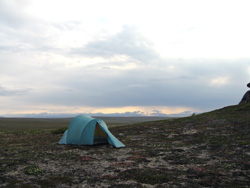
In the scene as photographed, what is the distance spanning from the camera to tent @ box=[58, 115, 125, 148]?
94.6 feet

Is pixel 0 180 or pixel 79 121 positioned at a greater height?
pixel 79 121

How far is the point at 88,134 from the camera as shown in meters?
29.3

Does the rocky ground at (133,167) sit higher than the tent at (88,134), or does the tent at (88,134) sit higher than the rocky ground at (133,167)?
the tent at (88,134)

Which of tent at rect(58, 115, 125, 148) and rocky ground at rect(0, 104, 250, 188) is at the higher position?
tent at rect(58, 115, 125, 148)

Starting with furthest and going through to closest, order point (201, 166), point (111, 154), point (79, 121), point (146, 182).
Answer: point (79, 121) → point (111, 154) → point (201, 166) → point (146, 182)

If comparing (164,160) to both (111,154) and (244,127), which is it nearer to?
(111,154)

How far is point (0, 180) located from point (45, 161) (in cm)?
561

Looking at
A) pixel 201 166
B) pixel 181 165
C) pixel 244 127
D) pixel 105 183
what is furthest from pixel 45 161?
pixel 244 127

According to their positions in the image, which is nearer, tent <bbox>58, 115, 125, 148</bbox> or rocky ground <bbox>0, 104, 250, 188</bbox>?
rocky ground <bbox>0, 104, 250, 188</bbox>

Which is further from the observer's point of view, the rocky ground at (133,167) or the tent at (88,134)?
the tent at (88,134)

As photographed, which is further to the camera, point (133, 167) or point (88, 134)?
point (88, 134)

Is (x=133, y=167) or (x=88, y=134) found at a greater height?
(x=88, y=134)

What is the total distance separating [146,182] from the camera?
1421 centimetres

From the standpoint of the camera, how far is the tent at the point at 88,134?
28.8 meters
